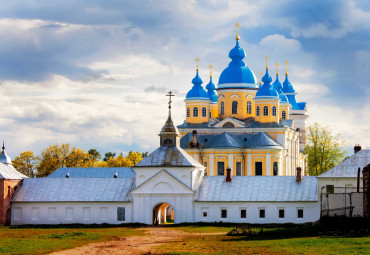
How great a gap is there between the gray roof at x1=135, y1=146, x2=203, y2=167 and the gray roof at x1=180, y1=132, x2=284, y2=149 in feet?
81.9

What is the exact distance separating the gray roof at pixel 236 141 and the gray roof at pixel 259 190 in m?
24.2

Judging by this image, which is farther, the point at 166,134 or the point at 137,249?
the point at 166,134

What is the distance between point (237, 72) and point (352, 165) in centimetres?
3701

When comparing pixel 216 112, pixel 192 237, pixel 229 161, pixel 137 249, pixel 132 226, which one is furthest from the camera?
pixel 216 112

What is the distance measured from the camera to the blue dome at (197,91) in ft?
309

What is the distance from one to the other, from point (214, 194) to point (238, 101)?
1346 inches

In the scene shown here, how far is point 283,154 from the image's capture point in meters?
87.7

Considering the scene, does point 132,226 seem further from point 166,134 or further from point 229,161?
point 229,161

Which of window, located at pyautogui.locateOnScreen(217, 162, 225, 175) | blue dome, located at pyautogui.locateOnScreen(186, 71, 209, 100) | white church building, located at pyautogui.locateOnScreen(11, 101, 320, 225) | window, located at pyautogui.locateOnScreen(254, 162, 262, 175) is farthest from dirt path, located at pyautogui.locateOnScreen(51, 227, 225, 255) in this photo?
blue dome, located at pyautogui.locateOnScreen(186, 71, 209, 100)

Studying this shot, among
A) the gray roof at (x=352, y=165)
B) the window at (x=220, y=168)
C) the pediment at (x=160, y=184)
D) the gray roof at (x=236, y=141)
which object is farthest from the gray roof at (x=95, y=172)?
the gray roof at (x=352, y=165)

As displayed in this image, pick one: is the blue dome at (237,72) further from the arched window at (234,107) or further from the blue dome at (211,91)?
the blue dome at (211,91)

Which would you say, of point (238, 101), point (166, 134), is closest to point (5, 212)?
point (166, 134)

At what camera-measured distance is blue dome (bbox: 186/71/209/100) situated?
94.1m

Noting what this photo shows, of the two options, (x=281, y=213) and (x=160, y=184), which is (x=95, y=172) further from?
(x=281, y=213)
